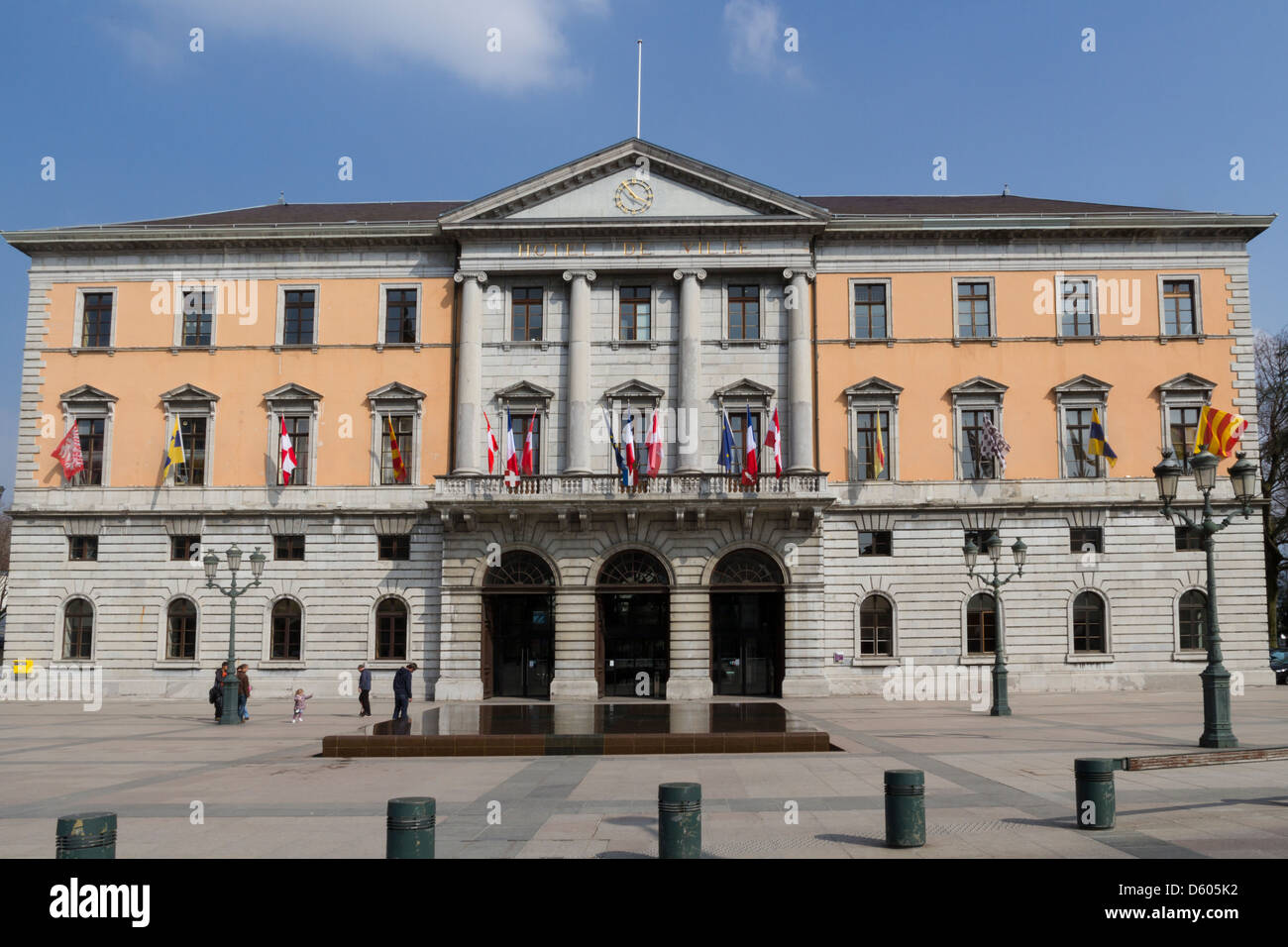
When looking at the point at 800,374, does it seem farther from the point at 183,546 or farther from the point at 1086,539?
the point at 183,546

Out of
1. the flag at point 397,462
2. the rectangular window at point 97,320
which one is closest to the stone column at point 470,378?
the flag at point 397,462

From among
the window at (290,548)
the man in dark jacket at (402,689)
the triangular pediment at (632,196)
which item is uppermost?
the triangular pediment at (632,196)

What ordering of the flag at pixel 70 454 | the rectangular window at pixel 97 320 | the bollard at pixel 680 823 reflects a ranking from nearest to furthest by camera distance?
the bollard at pixel 680 823 < the flag at pixel 70 454 < the rectangular window at pixel 97 320

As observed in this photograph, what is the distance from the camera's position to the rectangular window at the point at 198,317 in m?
44.0

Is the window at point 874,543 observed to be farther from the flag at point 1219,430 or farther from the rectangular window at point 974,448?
the flag at point 1219,430

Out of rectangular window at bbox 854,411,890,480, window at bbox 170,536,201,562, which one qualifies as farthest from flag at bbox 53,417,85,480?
rectangular window at bbox 854,411,890,480

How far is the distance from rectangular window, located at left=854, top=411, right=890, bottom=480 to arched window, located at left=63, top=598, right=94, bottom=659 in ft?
99.9

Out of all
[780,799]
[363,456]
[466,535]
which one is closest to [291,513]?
[363,456]

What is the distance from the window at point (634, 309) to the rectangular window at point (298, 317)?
493 inches

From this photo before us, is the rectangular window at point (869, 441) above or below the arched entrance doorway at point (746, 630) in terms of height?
above

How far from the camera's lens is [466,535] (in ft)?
134

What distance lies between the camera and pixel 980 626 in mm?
41469

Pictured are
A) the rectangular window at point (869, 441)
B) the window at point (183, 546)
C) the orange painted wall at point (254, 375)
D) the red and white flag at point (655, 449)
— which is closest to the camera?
the red and white flag at point (655, 449)

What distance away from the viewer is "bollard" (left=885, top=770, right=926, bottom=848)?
12641 millimetres
